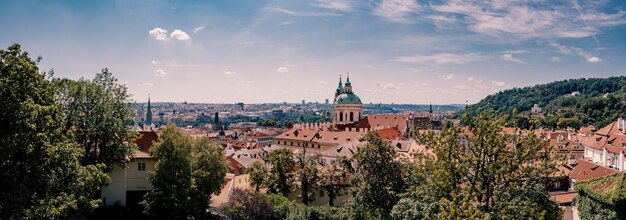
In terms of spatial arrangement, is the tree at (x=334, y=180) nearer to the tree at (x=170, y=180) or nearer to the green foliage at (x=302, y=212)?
the green foliage at (x=302, y=212)

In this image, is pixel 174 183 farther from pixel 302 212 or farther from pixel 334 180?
pixel 334 180

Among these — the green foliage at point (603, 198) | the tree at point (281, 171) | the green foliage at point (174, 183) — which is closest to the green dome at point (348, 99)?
the tree at point (281, 171)

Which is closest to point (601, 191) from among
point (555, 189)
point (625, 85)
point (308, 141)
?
point (555, 189)

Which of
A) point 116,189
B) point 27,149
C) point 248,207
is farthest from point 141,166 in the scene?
point 27,149

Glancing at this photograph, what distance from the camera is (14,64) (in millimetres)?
16719

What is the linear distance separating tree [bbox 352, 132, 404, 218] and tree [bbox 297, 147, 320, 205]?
848 centimetres

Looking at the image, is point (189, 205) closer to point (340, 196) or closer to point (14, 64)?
point (340, 196)

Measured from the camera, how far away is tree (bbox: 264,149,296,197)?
35344 millimetres

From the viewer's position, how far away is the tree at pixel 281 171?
35.3 meters

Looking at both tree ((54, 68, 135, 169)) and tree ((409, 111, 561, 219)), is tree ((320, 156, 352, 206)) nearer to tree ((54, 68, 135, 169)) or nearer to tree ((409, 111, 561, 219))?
tree ((54, 68, 135, 169))

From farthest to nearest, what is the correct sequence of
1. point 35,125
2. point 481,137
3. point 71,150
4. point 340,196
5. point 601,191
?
point 340,196
point 601,191
point 71,150
point 35,125
point 481,137

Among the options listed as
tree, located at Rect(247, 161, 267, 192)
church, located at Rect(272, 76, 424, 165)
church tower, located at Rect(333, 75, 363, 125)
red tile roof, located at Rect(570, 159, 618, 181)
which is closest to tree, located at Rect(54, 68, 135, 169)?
tree, located at Rect(247, 161, 267, 192)

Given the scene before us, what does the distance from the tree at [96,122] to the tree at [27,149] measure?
1209 centimetres

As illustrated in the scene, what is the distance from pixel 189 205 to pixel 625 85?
198100mm
